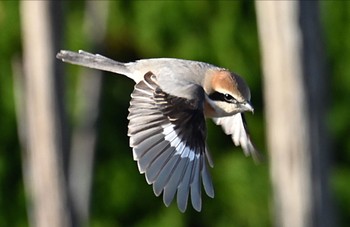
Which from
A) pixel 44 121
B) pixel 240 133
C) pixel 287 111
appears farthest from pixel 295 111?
pixel 44 121

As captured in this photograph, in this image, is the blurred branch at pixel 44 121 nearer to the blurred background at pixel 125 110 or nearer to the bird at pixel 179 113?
the blurred background at pixel 125 110

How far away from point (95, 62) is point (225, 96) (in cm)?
53

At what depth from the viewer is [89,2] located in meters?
7.95

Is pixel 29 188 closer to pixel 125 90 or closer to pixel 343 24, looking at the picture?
pixel 125 90

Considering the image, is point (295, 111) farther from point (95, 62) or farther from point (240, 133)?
point (95, 62)

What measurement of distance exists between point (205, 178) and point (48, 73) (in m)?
3.06

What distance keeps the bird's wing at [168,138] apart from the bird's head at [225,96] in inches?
1.8

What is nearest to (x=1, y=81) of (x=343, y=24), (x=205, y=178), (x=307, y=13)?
(x=343, y=24)

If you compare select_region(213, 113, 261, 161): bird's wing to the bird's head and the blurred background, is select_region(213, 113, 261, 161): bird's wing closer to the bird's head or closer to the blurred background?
the bird's head

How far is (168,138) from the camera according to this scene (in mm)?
4098

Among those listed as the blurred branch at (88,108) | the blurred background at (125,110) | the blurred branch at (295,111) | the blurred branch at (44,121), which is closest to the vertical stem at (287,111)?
the blurred branch at (295,111)

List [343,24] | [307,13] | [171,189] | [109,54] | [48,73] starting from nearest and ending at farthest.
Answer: [171,189] → [307,13] → [48,73] → [343,24] → [109,54]

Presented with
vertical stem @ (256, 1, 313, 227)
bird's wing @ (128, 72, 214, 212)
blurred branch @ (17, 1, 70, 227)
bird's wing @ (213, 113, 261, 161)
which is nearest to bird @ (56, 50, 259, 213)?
bird's wing @ (128, 72, 214, 212)

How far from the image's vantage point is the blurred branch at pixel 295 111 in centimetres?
588
